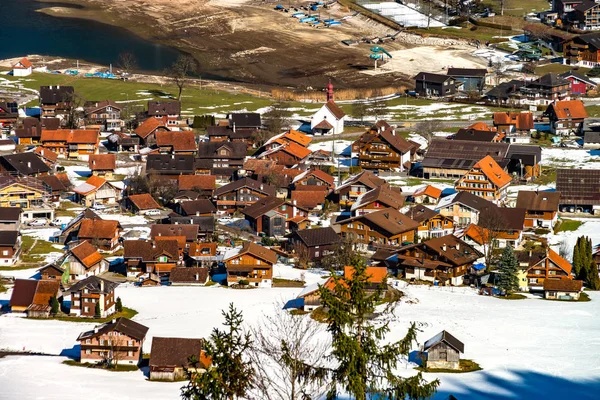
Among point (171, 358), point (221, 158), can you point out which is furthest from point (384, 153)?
point (171, 358)

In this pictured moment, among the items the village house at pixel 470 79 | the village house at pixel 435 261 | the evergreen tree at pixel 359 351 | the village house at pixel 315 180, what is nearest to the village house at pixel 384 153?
the village house at pixel 315 180

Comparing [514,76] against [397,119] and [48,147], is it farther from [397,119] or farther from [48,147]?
[48,147]

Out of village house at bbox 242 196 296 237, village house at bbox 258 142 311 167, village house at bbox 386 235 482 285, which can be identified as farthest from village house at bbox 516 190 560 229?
village house at bbox 258 142 311 167

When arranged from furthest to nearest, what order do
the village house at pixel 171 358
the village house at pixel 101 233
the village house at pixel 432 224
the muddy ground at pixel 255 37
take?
the muddy ground at pixel 255 37 < the village house at pixel 432 224 < the village house at pixel 101 233 < the village house at pixel 171 358

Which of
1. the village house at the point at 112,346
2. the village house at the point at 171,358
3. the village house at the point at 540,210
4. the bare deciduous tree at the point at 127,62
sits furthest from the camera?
the bare deciduous tree at the point at 127,62

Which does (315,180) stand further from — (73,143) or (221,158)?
(73,143)

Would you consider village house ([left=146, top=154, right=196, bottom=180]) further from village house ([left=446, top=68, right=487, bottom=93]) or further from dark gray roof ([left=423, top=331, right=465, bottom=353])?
village house ([left=446, top=68, right=487, bottom=93])

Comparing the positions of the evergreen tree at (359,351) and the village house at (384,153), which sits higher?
the evergreen tree at (359,351)

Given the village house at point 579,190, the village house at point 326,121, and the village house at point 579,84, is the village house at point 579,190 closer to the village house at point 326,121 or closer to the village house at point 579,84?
the village house at point 326,121
